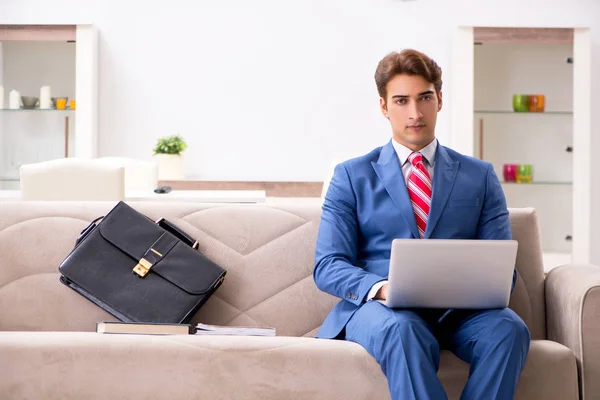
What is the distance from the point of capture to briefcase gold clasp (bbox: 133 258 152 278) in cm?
246

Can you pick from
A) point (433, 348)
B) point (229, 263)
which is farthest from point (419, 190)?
point (229, 263)

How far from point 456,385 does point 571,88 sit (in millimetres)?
4841

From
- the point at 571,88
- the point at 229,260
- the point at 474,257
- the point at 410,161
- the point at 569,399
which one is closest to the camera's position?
the point at 474,257

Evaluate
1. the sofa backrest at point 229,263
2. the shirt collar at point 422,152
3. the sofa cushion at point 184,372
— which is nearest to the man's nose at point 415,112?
the shirt collar at point 422,152

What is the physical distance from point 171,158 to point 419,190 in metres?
4.05

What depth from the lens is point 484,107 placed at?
641 cm

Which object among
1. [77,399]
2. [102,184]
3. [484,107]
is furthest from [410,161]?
[484,107]

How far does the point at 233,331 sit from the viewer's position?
2324 mm

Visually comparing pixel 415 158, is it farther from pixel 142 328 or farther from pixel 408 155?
pixel 142 328

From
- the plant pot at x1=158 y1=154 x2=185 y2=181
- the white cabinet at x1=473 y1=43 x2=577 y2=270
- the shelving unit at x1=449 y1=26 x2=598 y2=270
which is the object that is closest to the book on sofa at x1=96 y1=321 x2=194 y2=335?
the plant pot at x1=158 y1=154 x2=185 y2=181

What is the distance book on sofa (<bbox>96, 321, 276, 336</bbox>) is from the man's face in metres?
0.72

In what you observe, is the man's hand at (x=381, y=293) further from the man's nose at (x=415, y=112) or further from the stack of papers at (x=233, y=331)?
the man's nose at (x=415, y=112)

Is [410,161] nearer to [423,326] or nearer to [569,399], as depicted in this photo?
[423,326]

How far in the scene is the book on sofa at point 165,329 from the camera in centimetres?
222
